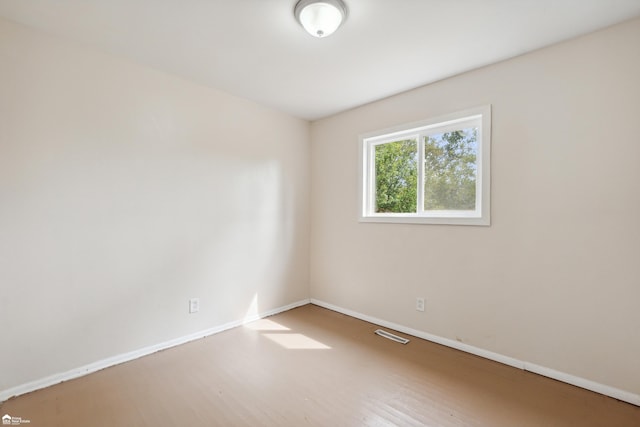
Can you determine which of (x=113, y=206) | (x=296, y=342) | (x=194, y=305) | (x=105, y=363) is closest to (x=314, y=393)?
(x=296, y=342)

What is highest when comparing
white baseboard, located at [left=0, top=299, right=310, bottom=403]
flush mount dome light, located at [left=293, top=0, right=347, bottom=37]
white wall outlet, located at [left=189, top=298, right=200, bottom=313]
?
flush mount dome light, located at [left=293, top=0, right=347, bottom=37]

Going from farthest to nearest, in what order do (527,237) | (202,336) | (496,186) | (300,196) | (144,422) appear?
(300,196)
(202,336)
(496,186)
(527,237)
(144,422)

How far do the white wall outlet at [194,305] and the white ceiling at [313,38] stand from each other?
2.06m

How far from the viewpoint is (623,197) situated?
1.84 m

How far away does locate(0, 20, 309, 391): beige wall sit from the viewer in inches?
73.8

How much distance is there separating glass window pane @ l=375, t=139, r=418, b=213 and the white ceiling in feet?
2.25

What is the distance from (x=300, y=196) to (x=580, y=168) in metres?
2.71

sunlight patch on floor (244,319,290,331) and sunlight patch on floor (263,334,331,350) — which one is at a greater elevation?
sunlight patch on floor (244,319,290,331)

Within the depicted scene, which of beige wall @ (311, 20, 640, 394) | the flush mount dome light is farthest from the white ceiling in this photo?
beige wall @ (311, 20, 640, 394)

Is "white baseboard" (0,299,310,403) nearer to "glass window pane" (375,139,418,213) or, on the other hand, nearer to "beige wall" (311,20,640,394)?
"beige wall" (311,20,640,394)

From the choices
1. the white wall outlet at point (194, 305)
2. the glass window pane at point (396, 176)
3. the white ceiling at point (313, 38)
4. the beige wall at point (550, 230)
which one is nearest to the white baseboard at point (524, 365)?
the beige wall at point (550, 230)

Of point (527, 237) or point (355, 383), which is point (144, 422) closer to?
point (355, 383)

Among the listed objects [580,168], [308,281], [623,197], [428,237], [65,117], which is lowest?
[308,281]

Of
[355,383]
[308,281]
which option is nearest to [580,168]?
[355,383]
